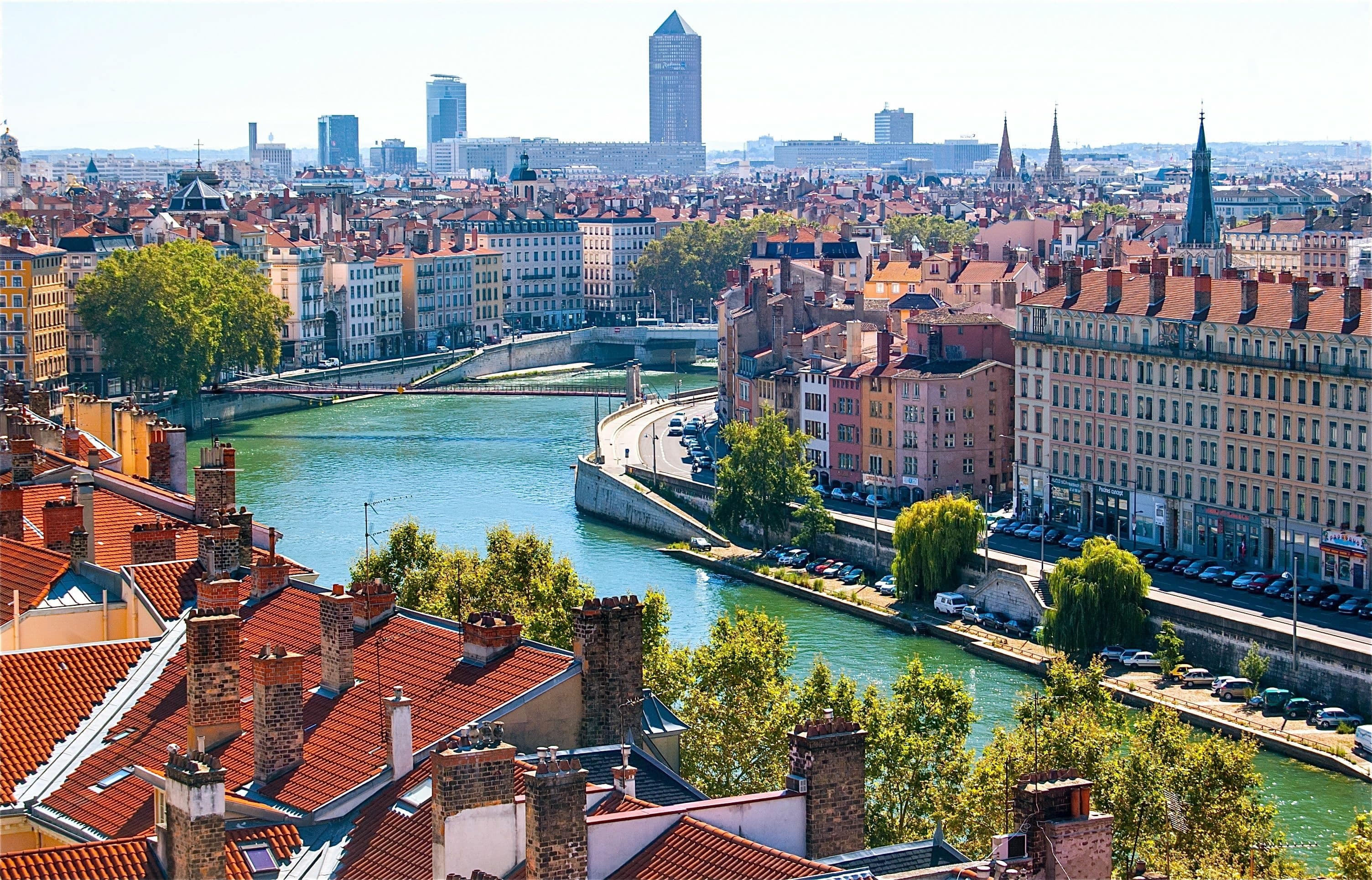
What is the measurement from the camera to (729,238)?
74.4m

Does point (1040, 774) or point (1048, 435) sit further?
point (1048, 435)

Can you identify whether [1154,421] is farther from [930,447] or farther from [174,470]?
[174,470]

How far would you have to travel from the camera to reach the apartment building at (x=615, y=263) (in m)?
77.4

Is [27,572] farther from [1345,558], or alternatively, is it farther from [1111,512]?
[1111,512]

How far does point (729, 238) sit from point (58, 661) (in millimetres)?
62834

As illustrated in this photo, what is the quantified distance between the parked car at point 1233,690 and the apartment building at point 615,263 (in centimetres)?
5297

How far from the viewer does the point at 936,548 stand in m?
29.3

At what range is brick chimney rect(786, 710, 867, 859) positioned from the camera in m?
9.80

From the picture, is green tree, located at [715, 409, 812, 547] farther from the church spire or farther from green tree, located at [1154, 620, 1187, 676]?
the church spire

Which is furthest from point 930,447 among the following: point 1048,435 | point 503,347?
point 503,347

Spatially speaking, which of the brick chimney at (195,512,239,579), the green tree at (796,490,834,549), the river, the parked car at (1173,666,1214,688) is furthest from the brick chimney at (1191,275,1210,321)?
the brick chimney at (195,512,239,579)

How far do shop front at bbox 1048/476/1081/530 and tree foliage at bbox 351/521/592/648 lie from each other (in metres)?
9.44

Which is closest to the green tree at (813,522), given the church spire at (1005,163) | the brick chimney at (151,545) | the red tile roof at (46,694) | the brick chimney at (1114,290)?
the brick chimney at (1114,290)

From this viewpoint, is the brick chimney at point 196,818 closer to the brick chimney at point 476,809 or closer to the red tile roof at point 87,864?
the red tile roof at point 87,864
